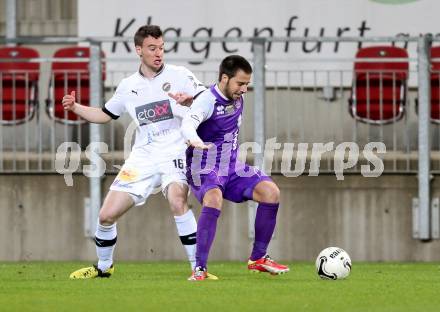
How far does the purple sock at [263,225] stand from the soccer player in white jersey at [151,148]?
51cm

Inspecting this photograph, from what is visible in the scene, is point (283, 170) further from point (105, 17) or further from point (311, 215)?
point (105, 17)

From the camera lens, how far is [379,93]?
51.2 feet

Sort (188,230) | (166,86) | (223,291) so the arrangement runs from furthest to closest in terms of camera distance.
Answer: (166,86)
(188,230)
(223,291)

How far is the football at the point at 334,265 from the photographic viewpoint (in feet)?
38.5

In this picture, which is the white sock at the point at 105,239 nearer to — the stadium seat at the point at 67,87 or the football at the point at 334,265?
the football at the point at 334,265

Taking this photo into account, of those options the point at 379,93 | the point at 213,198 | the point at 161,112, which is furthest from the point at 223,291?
the point at 379,93

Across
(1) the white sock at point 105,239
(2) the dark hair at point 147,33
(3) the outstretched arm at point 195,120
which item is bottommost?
(1) the white sock at point 105,239

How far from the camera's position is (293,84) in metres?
15.7

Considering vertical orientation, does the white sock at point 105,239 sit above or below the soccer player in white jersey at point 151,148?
below

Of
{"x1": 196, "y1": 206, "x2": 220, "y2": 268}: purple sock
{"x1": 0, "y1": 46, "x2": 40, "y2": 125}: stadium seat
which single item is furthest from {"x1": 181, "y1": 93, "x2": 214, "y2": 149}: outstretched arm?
{"x1": 0, "y1": 46, "x2": 40, "y2": 125}: stadium seat

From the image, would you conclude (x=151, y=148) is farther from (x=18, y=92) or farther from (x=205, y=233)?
(x=18, y=92)

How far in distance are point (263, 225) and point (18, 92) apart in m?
4.70

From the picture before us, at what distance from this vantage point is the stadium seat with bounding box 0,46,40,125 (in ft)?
51.7

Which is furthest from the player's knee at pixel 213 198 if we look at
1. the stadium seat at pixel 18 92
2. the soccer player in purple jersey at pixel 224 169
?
the stadium seat at pixel 18 92
